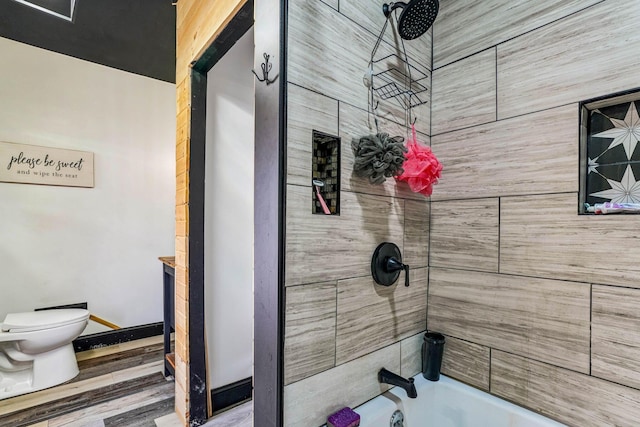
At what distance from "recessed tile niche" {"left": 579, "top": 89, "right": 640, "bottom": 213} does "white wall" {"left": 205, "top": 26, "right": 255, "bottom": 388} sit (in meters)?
1.83

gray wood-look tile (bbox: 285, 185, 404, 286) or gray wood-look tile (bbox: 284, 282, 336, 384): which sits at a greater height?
gray wood-look tile (bbox: 285, 185, 404, 286)

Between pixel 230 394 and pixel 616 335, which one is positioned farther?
pixel 230 394

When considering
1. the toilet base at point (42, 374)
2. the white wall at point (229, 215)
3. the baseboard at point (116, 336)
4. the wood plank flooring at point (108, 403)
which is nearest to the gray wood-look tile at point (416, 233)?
the white wall at point (229, 215)

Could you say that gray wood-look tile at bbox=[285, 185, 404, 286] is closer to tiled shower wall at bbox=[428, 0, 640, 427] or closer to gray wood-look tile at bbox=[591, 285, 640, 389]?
tiled shower wall at bbox=[428, 0, 640, 427]

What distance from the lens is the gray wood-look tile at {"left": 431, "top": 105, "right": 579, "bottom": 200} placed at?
44.2 inches

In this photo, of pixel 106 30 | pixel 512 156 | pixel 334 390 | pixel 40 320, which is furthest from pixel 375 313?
pixel 106 30

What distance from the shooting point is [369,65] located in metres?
1.21

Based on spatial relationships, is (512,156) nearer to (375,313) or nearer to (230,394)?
(375,313)

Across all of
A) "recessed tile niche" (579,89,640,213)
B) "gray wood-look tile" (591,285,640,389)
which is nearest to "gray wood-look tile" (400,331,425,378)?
"gray wood-look tile" (591,285,640,389)

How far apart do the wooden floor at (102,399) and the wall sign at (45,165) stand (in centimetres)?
161

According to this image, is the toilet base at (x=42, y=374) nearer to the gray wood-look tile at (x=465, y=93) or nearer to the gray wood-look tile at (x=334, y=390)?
the gray wood-look tile at (x=334, y=390)

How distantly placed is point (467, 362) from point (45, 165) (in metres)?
3.52

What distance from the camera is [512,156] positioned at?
4.12 feet

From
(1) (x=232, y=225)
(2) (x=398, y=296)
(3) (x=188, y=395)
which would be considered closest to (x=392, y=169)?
(2) (x=398, y=296)
